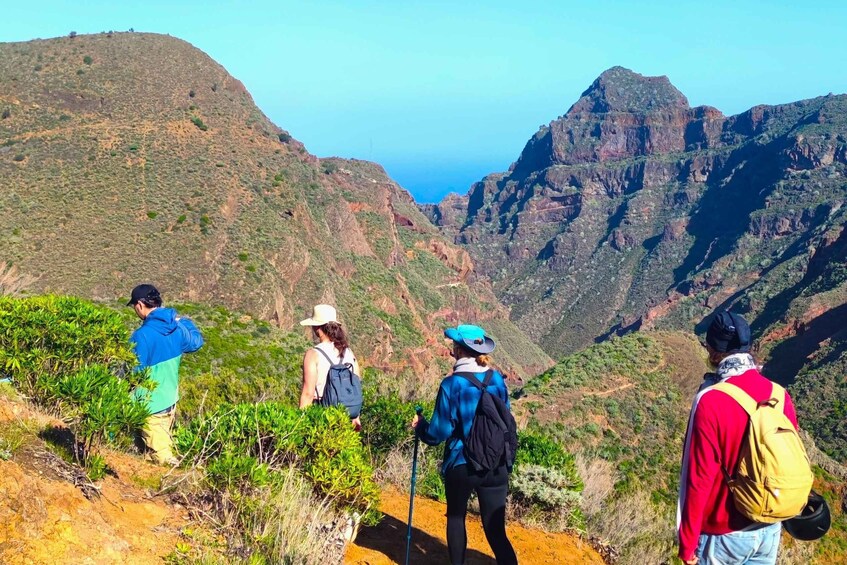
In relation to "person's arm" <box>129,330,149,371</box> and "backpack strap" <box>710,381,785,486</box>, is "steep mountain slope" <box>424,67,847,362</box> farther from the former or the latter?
"person's arm" <box>129,330,149,371</box>

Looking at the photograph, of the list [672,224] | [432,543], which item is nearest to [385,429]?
[432,543]

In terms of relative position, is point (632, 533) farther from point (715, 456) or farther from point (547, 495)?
point (715, 456)

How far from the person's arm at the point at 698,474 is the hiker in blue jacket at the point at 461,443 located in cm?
137

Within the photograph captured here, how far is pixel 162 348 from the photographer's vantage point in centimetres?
600

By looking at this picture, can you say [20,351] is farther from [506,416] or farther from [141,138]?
[141,138]

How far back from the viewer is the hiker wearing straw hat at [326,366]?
568cm

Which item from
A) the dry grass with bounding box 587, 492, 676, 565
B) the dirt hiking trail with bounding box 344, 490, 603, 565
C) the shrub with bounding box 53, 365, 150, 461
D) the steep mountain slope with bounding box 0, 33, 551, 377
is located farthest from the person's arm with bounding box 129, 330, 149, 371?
the steep mountain slope with bounding box 0, 33, 551, 377

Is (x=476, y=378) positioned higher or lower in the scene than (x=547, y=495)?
higher

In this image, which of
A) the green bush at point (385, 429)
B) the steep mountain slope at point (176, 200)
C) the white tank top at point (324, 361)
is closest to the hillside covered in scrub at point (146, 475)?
the white tank top at point (324, 361)

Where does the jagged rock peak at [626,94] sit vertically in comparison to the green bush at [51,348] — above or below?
above

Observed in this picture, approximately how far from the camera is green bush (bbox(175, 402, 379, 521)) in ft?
15.3

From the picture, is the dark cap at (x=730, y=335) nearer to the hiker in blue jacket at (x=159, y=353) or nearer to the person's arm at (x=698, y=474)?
the person's arm at (x=698, y=474)

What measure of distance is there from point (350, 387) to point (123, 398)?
1.89 meters

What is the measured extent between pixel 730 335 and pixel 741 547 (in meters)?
1.20
